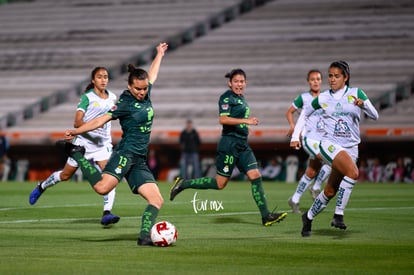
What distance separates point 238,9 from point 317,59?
26.4 feet

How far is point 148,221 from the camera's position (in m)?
11.5

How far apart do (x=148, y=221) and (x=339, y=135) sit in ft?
10.4

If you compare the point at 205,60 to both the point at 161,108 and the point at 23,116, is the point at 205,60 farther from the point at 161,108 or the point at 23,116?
the point at 23,116

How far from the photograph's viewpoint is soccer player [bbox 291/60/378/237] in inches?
498

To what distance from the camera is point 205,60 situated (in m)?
41.8

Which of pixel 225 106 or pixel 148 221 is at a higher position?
pixel 225 106

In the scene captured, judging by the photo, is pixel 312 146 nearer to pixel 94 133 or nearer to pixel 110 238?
pixel 110 238

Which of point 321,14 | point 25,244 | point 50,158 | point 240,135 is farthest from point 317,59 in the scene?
point 25,244

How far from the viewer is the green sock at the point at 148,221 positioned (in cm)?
1141

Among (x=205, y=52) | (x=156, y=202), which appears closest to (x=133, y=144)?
(x=156, y=202)

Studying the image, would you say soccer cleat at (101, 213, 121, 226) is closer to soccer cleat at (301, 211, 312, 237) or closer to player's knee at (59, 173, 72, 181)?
player's knee at (59, 173, 72, 181)

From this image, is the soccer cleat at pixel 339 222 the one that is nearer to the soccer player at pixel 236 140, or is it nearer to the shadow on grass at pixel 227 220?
the soccer player at pixel 236 140

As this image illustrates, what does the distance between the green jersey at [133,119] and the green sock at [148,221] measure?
79 centimetres

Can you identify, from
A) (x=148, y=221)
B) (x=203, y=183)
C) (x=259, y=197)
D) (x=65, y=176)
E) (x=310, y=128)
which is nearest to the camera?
(x=148, y=221)
